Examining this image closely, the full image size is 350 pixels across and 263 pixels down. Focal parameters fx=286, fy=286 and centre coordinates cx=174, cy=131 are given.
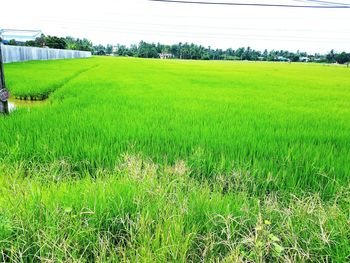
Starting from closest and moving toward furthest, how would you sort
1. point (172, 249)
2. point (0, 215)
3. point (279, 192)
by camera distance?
1. point (172, 249)
2. point (0, 215)
3. point (279, 192)

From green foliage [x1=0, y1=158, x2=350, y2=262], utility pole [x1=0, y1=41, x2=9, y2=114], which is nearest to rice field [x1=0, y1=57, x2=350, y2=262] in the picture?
green foliage [x1=0, y1=158, x2=350, y2=262]

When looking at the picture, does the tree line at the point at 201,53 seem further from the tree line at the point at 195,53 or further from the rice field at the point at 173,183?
the rice field at the point at 173,183

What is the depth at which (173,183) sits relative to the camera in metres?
2.19

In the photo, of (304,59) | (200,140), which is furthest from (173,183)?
(304,59)

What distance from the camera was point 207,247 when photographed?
4.96 ft

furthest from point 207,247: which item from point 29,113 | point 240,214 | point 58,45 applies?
point 58,45

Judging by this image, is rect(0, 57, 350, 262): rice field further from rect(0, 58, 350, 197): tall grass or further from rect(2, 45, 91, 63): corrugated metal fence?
rect(2, 45, 91, 63): corrugated metal fence

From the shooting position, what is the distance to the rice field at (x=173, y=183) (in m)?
1.57

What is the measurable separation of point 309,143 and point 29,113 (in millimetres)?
4603

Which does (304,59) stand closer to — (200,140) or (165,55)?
(165,55)

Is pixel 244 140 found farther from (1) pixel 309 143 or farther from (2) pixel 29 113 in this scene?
(2) pixel 29 113

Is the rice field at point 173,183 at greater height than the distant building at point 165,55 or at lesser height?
lesser

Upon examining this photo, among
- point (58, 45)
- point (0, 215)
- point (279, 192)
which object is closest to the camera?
point (0, 215)

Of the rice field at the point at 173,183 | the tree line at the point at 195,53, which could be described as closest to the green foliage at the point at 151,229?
the rice field at the point at 173,183
